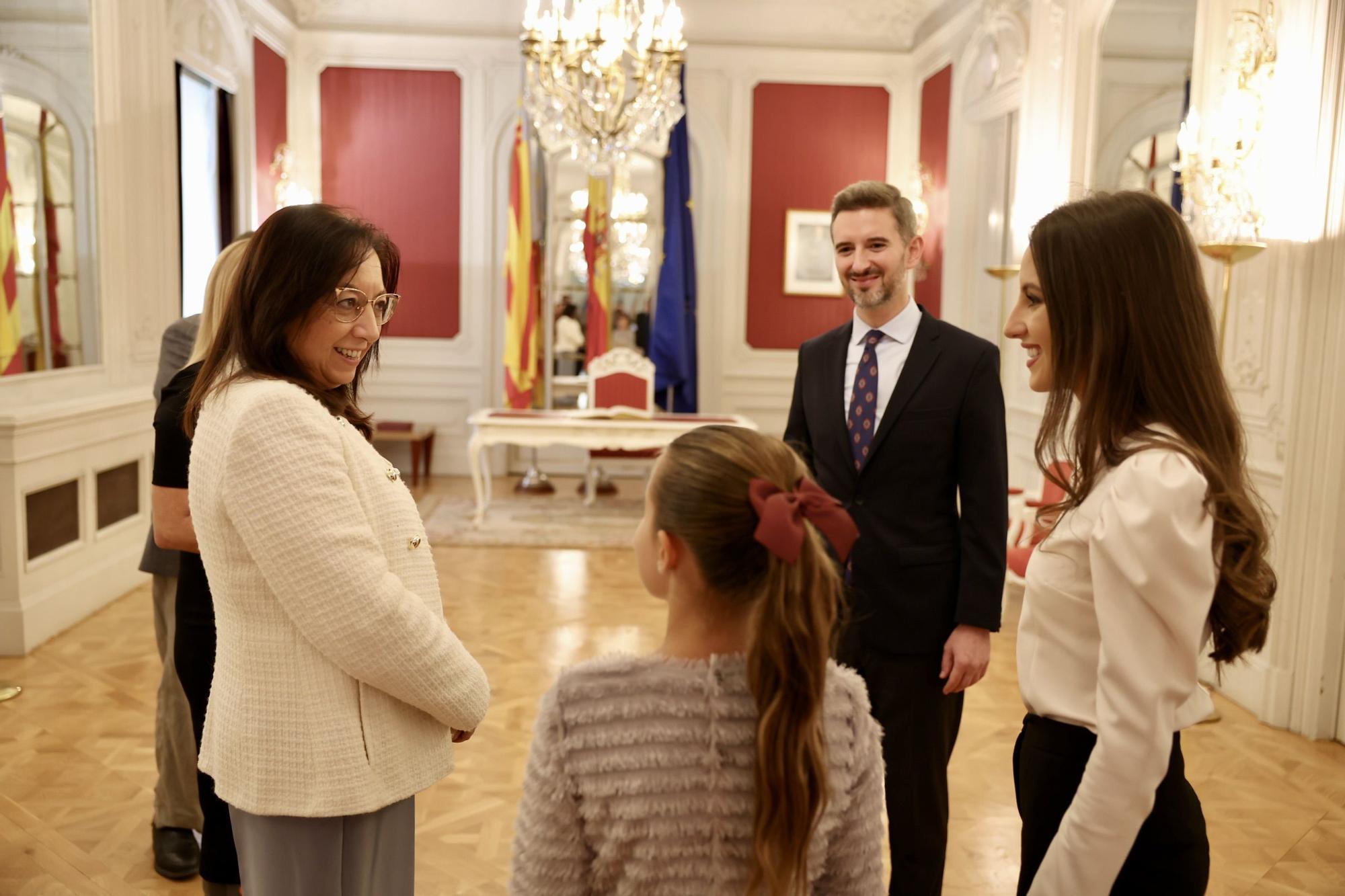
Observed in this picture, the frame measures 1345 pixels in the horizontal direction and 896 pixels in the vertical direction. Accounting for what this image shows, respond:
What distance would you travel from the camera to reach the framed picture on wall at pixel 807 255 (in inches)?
365

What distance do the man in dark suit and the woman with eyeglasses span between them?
3.18 feet

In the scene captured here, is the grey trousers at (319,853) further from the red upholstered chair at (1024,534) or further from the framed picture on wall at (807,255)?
the framed picture on wall at (807,255)

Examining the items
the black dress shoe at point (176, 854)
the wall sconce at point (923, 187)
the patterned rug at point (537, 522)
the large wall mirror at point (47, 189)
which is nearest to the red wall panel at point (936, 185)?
the wall sconce at point (923, 187)

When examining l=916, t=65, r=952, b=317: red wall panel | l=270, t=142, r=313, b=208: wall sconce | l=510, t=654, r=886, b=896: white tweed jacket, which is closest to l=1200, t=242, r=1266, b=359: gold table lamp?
l=510, t=654, r=886, b=896: white tweed jacket

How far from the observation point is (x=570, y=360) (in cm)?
932

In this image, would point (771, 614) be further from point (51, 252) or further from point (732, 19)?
point (732, 19)

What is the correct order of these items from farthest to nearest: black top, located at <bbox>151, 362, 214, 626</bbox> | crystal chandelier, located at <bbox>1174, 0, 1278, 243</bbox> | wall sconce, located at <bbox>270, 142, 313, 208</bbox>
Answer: wall sconce, located at <bbox>270, 142, 313, 208</bbox>
crystal chandelier, located at <bbox>1174, 0, 1278, 243</bbox>
black top, located at <bbox>151, 362, 214, 626</bbox>

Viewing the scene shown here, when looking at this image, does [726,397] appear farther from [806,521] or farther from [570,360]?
[806,521]

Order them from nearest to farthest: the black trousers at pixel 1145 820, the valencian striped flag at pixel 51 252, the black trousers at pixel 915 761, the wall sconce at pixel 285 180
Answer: the black trousers at pixel 1145 820, the black trousers at pixel 915 761, the valencian striped flag at pixel 51 252, the wall sconce at pixel 285 180

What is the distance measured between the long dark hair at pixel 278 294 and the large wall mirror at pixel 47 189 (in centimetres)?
384

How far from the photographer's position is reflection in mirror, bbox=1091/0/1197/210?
Answer: 6.10m

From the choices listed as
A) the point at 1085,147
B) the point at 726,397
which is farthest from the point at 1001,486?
the point at 726,397

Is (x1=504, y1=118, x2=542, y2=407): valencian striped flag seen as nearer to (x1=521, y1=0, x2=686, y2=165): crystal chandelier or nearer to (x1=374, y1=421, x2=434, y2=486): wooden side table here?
(x1=374, y1=421, x2=434, y2=486): wooden side table

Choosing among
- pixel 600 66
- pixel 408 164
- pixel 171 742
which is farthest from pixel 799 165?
pixel 171 742
